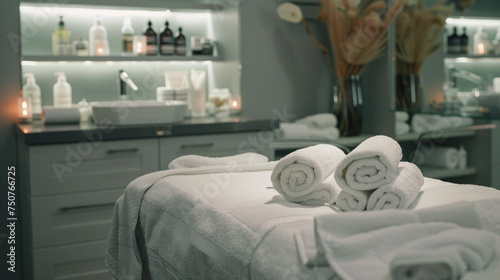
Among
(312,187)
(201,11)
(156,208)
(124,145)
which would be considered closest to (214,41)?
(201,11)

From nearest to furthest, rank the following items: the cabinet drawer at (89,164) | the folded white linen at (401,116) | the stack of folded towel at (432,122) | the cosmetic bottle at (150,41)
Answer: the cabinet drawer at (89,164), the stack of folded towel at (432,122), the cosmetic bottle at (150,41), the folded white linen at (401,116)

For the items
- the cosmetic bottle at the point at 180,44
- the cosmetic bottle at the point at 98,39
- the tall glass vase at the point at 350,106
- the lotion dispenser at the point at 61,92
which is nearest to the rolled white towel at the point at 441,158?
the tall glass vase at the point at 350,106

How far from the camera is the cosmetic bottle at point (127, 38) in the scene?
312 cm

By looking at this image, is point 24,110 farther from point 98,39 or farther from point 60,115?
point 98,39

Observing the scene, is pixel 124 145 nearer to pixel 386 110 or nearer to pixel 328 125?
pixel 328 125

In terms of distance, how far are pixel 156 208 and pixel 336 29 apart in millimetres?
2082

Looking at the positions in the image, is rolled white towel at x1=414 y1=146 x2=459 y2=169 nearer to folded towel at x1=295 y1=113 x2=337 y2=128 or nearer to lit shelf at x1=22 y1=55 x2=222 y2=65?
folded towel at x1=295 y1=113 x2=337 y2=128

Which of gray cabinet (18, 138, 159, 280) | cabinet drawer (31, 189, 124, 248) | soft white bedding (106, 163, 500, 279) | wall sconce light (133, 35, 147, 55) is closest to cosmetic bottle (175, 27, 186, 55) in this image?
wall sconce light (133, 35, 147, 55)

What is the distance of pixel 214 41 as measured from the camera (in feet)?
11.2

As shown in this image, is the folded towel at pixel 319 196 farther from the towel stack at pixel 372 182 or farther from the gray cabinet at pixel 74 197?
the gray cabinet at pixel 74 197

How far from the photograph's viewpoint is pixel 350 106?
3361 mm

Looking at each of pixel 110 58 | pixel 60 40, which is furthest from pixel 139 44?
pixel 60 40

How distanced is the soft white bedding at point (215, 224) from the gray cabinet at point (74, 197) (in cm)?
87

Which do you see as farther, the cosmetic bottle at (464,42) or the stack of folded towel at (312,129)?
the stack of folded towel at (312,129)
